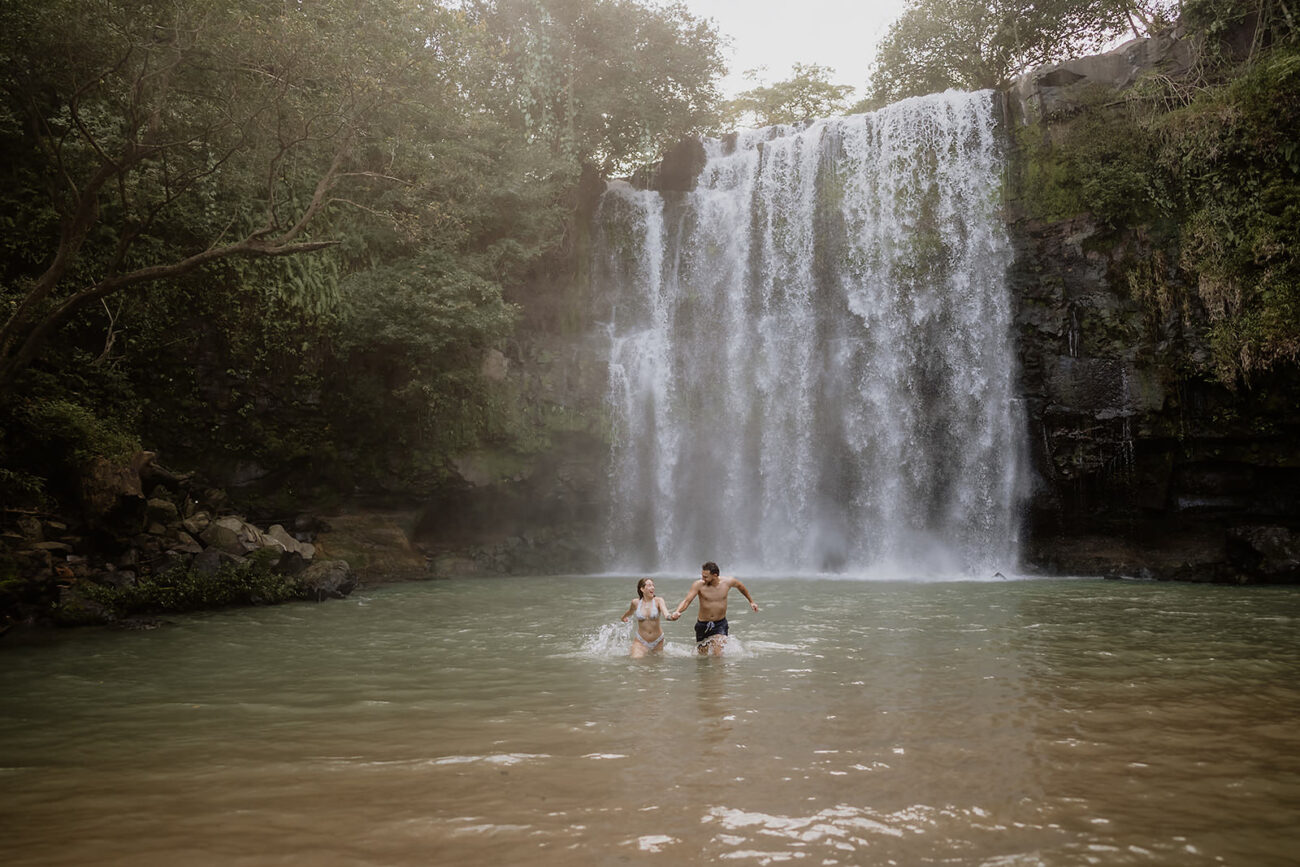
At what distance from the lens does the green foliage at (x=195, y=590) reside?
12.1 metres

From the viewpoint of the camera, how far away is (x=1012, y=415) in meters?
19.6

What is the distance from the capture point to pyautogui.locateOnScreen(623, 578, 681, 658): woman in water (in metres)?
9.05

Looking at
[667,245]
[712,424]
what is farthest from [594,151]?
[712,424]

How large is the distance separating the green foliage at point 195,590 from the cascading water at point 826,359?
32.5 ft

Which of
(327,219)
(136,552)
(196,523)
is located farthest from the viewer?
(327,219)

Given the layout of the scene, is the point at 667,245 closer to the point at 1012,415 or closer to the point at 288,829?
→ the point at 1012,415

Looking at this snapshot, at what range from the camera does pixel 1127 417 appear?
1803 centimetres

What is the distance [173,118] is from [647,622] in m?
11.3

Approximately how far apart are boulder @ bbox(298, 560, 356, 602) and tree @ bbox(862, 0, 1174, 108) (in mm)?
26286

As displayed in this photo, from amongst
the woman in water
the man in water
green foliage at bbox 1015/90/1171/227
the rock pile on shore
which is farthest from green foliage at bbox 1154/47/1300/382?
the rock pile on shore

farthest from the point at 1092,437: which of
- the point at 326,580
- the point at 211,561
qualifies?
the point at 211,561

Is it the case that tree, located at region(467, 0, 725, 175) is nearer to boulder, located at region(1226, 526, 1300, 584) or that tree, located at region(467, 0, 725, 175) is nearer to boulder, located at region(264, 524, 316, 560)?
boulder, located at region(264, 524, 316, 560)

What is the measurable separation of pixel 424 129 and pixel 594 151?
28.5 feet

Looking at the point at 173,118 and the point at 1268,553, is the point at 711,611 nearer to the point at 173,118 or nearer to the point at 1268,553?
the point at 173,118
